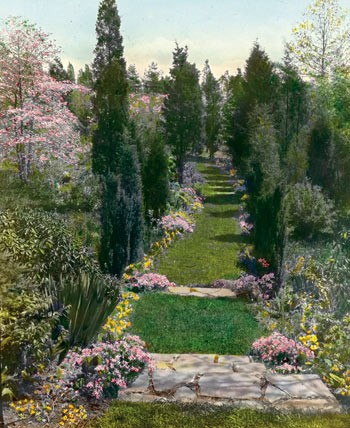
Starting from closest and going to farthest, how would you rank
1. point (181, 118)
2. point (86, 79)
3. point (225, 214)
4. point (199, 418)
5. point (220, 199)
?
point (199, 418), point (225, 214), point (220, 199), point (181, 118), point (86, 79)

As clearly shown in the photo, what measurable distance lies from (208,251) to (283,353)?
8449 mm

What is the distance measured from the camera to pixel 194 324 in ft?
32.6

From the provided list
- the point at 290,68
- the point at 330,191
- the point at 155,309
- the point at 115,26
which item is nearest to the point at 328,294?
the point at 155,309

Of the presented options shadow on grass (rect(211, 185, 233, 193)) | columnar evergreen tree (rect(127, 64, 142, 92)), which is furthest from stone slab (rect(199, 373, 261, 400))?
columnar evergreen tree (rect(127, 64, 142, 92))

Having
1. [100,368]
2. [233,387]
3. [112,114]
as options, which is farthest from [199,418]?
[112,114]

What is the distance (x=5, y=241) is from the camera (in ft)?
23.1

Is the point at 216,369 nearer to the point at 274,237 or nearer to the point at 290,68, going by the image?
the point at 274,237

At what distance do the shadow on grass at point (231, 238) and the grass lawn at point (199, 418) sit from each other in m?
11.6

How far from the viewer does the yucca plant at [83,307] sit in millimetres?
7367

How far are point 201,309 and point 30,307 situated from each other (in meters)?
5.68

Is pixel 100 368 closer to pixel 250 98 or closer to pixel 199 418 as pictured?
pixel 199 418

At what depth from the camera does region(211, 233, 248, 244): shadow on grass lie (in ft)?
58.9

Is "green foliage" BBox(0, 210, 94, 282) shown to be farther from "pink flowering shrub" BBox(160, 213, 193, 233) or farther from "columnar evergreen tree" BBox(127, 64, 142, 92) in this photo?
"columnar evergreen tree" BBox(127, 64, 142, 92)

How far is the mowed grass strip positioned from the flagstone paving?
86 centimetres
